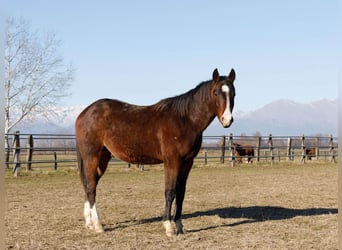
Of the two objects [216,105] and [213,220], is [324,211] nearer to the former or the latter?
[213,220]

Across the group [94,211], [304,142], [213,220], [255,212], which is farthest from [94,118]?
[304,142]

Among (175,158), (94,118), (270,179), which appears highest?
(94,118)

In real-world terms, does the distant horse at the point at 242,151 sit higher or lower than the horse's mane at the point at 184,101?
lower

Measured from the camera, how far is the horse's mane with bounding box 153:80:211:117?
580 cm

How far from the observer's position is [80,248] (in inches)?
191

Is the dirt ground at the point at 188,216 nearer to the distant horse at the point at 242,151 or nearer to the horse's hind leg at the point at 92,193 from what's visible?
the horse's hind leg at the point at 92,193

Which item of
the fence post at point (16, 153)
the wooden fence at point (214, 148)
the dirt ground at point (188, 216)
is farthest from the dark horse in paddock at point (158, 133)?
the wooden fence at point (214, 148)

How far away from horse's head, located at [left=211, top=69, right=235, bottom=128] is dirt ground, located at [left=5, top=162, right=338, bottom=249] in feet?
5.13

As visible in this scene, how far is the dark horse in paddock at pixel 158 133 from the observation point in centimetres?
559

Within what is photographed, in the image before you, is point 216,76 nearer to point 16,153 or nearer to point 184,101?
point 184,101

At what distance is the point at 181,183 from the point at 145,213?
5.22 ft

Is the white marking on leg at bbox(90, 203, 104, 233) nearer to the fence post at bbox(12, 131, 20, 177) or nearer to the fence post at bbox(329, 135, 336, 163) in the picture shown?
the fence post at bbox(12, 131, 20, 177)

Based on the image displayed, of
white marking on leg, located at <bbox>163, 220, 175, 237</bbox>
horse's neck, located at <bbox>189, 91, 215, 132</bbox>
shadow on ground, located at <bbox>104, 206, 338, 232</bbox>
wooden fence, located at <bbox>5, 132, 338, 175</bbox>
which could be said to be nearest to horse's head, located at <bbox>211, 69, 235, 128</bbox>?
horse's neck, located at <bbox>189, 91, 215, 132</bbox>

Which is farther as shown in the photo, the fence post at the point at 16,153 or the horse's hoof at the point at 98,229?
the fence post at the point at 16,153
